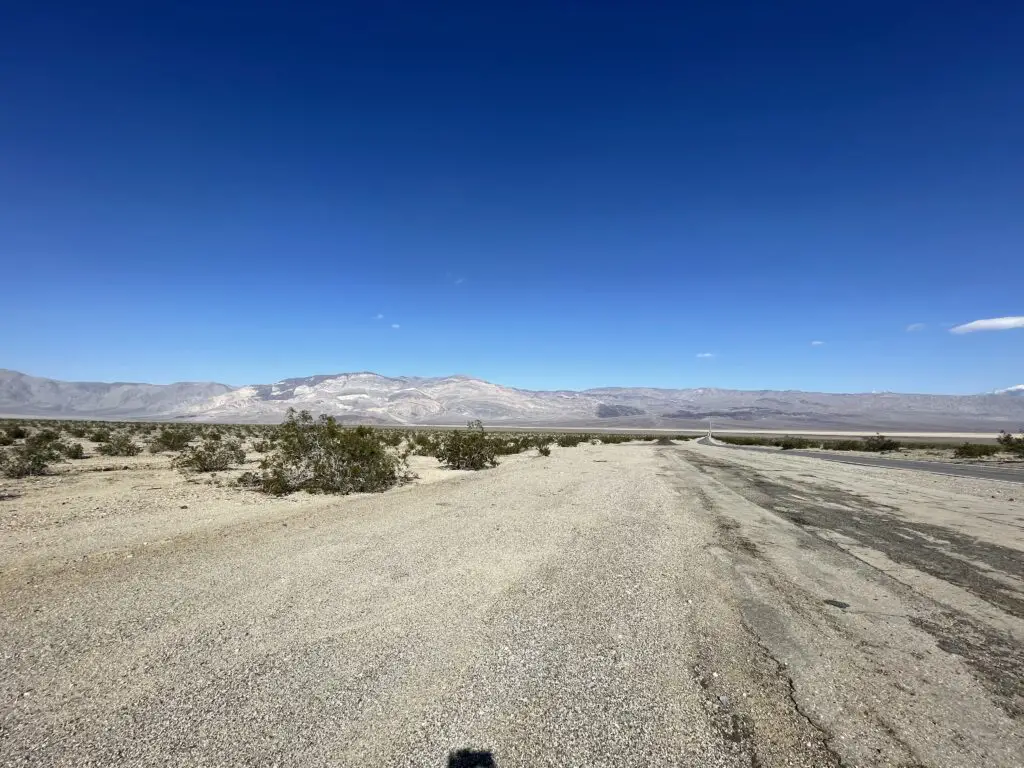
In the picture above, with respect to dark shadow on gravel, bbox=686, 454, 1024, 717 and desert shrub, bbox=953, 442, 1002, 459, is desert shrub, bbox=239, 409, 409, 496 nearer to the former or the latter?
dark shadow on gravel, bbox=686, 454, 1024, 717

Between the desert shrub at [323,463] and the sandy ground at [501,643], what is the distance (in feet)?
12.5

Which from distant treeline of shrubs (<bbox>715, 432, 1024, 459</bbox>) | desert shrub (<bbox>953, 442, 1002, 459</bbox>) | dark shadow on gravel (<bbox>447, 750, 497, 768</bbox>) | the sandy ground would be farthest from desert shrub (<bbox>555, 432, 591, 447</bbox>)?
dark shadow on gravel (<bbox>447, 750, 497, 768</bbox>)

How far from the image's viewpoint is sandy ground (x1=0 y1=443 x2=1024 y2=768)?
3.52m

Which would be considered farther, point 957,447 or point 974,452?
point 957,447

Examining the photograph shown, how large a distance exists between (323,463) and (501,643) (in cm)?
1147

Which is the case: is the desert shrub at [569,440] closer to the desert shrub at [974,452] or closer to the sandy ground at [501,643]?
the desert shrub at [974,452]

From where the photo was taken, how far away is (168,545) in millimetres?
8398

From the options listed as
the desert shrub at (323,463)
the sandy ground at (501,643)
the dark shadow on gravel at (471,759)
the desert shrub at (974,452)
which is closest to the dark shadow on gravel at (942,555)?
the sandy ground at (501,643)

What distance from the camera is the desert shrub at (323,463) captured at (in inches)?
577

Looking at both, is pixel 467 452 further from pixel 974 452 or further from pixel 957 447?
pixel 957 447

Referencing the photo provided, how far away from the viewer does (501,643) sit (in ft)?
16.3

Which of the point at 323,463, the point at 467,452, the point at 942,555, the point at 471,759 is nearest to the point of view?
A: the point at 471,759

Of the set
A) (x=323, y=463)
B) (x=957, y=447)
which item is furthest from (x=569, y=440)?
(x=323, y=463)

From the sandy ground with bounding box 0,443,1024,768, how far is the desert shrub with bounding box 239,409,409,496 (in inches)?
150
